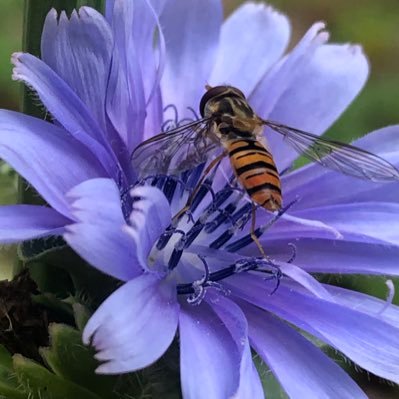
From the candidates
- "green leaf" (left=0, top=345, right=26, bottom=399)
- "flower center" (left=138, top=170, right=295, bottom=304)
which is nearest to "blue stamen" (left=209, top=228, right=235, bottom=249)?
"flower center" (left=138, top=170, right=295, bottom=304)

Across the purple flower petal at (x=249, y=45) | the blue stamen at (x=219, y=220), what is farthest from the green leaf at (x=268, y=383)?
the purple flower petal at (x=249, y=45)

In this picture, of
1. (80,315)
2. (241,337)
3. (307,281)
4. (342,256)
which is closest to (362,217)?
(342,256)

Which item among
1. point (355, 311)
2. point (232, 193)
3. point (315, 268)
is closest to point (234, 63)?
point (232, 193)

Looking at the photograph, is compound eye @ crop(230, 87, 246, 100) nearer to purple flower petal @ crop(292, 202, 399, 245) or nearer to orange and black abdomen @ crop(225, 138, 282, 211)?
orange and black abdomen @ crop(225, 138, 282, 211)

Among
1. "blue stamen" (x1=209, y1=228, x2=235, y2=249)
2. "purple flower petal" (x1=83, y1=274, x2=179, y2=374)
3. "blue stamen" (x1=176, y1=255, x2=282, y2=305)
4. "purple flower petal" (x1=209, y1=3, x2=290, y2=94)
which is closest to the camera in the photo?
"purple flower petal" (x1=83, y1=274, x2=179, y2=374)

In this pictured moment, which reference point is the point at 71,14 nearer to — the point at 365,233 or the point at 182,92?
the point at 182,92

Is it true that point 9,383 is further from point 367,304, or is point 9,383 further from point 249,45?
point 249,45
